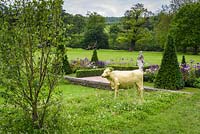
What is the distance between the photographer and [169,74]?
12.2 metres

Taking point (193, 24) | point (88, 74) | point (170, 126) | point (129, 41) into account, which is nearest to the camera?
point (170, 126)

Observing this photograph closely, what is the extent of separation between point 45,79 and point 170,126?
117 inches

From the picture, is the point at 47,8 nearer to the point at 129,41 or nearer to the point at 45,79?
the point at 45,79

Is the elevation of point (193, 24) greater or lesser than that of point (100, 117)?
greater

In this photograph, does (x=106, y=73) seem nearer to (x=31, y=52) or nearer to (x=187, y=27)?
(x=31, y=52)

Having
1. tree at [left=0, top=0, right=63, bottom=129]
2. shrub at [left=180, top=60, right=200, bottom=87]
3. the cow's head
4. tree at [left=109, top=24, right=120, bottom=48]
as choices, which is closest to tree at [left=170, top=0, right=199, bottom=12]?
tree at [left=109, top=24, right=120, bottom=48]

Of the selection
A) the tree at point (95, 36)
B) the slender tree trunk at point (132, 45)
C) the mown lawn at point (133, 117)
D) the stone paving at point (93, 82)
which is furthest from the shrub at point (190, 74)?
the tree at point (95, 36)

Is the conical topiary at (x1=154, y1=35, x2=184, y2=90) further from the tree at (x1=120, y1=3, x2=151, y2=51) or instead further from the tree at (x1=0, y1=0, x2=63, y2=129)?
the tree at (x1=120, y1=3, x2=151, y2=51)

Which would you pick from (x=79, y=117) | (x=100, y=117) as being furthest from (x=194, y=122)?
(x=79, y=117)

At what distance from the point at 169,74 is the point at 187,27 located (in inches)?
1294

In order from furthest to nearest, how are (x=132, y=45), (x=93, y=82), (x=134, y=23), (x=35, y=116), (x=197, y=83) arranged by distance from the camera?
(x=132, y=45) < (x=134, y=23) < (x=93, y=82) < (x=197, y=83) < (x=35, y=116)

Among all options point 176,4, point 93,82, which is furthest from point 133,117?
point 176,4

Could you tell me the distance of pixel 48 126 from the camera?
5852 millimetres

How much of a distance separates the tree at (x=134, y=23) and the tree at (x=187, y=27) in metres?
8.40
